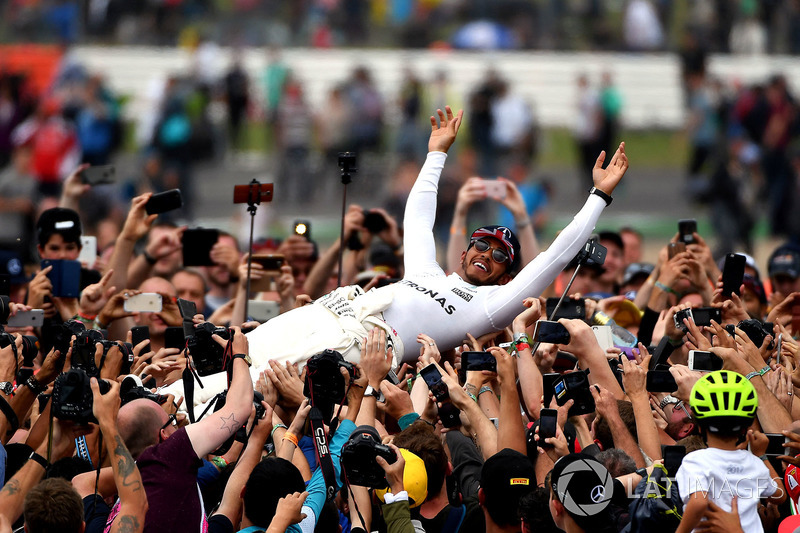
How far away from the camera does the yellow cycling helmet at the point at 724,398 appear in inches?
202

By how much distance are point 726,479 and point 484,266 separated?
3.14 m

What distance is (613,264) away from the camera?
10.0 meters

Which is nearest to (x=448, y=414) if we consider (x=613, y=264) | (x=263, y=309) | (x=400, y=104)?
(x=263, y=309)

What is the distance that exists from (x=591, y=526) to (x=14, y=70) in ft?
75.7

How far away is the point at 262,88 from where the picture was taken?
87.5ft

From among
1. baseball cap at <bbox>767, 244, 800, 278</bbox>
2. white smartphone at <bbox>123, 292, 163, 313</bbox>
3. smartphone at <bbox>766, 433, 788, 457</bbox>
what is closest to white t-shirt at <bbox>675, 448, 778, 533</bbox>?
smartphone at <bbox>766, 433, 788, 457</bbox>

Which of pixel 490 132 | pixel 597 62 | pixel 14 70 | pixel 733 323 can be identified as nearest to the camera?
pixel 733 323

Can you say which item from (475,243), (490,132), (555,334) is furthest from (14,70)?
(555,334)

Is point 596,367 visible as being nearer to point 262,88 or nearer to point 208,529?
point 208,529

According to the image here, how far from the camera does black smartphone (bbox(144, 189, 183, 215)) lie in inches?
341

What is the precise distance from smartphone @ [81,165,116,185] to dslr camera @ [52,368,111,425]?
4530 millimetres

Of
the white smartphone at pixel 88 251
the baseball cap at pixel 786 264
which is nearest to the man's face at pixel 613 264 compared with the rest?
the baseball cap at pixel 786 264

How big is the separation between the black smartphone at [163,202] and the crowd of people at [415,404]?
3.2 inches

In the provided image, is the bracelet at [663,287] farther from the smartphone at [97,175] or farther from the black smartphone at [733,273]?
the smartphone at [97,175]
